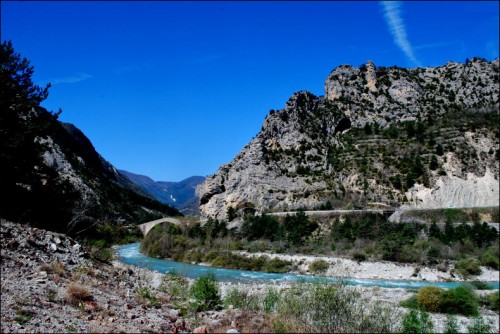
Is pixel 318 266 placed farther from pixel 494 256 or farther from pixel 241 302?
pixel 241 302

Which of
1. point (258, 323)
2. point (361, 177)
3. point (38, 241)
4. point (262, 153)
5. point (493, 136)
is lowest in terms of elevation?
point (258, 323)

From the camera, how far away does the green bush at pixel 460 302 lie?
66.0 ft

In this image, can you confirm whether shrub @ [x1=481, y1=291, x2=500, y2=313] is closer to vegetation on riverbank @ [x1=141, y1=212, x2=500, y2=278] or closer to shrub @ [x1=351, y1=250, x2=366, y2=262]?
vegetation on riverbank @ [x1=141, y1=212, x2=500, y2=278]

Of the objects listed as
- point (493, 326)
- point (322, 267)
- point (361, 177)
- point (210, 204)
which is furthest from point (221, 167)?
point (493, 326)

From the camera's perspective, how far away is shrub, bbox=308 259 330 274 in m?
38.6

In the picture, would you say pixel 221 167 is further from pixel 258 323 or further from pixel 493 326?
pixel 258 323

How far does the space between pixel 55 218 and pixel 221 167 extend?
71065 millimetres

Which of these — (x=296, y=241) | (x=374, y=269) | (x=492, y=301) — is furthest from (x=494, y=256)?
(x=296, y=241)

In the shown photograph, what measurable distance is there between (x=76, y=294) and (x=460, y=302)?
2092cm

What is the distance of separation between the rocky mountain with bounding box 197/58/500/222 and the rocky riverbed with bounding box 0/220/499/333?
143ft

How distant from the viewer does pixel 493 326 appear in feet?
54.4

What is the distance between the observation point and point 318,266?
129 ft

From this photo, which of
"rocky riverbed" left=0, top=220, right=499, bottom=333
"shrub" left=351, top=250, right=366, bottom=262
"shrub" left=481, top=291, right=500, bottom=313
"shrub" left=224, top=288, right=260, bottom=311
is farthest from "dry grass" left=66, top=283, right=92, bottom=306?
"shrub" left=351, top=250, right=366, bottom=262

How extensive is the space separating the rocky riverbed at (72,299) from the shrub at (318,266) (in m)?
30.1
